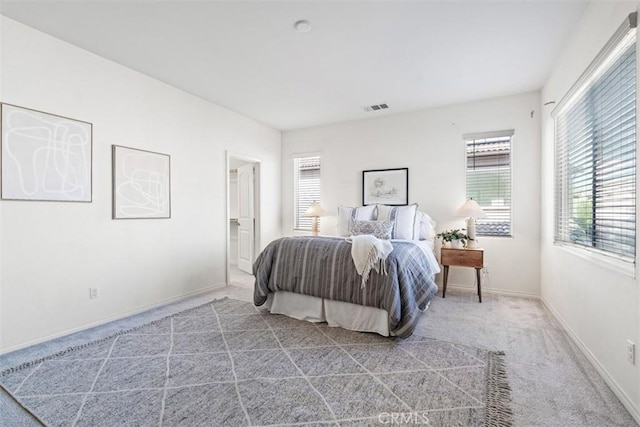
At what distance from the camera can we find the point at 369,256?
2.64 meters

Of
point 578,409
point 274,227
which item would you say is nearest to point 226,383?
point 578,409

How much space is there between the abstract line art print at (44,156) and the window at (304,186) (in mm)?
3264

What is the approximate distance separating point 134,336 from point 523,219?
4.50m

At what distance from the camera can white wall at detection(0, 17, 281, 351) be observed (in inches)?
97.0

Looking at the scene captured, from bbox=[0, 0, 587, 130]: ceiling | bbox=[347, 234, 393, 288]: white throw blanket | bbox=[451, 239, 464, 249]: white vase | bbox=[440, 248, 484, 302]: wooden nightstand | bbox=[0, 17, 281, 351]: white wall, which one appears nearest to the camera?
bbox=[0, 0, 587, 130]: ceiling

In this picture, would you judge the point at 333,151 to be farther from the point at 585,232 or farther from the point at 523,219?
the point at 585,232

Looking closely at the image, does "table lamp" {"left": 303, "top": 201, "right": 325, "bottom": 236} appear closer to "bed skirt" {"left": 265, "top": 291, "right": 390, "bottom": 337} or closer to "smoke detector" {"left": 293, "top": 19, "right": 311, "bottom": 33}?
"bed skirt" {"left": 265, "top": 291, "right": 390, "bottom": 337}

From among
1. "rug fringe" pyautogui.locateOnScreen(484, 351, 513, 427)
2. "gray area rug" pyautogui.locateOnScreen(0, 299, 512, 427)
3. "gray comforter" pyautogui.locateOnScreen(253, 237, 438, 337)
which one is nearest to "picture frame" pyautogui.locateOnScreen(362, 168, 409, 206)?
"gray comforter" pyautogui.locateOnScreen(253, 237, 438, 337)

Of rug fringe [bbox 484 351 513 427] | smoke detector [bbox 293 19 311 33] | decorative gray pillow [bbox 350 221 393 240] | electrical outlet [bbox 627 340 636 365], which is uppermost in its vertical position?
smoke detector [bbox 293 19 311 33]

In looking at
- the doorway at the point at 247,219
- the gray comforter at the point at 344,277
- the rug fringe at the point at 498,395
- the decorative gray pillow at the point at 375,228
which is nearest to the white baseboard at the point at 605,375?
the rug fringe at the point at 498,395

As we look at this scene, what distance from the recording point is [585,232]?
8.10 ft

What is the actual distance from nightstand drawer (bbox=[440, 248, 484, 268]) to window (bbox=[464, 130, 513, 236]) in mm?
598

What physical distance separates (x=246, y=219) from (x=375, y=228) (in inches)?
103

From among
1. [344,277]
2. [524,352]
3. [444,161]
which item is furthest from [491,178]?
[344,277]
